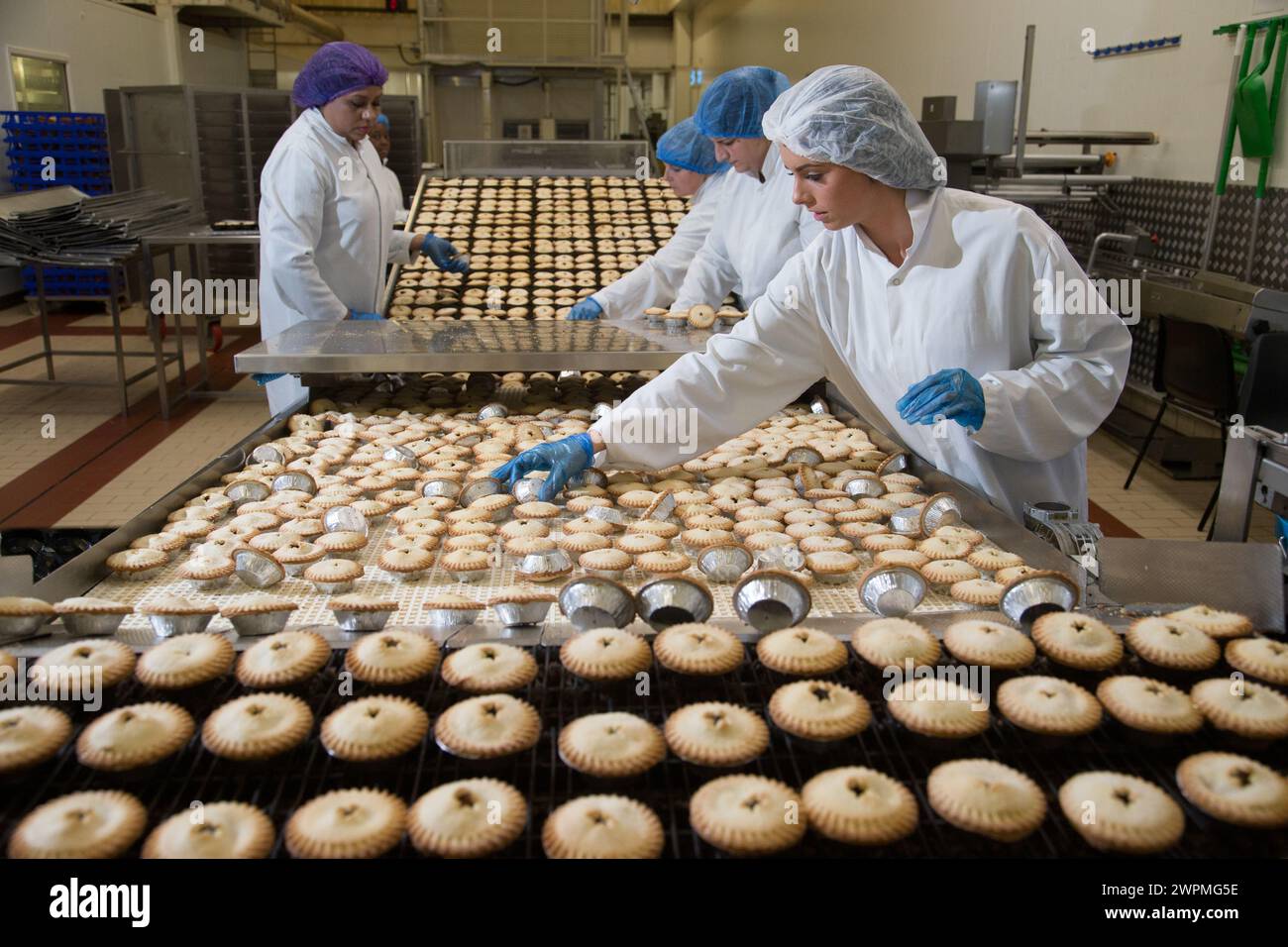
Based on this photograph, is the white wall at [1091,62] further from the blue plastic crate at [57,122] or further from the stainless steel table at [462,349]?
the blue plastic crate at [57,122]

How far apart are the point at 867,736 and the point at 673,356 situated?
182 centimetres

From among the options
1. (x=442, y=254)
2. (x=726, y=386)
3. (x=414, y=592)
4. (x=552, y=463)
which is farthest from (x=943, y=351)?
(x=442, y=254)

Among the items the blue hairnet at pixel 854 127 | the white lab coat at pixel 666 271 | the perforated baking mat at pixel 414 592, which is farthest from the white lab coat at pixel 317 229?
the blue hairnet at pixel 854 127

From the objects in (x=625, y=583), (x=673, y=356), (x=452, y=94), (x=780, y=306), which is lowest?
(x=625, y=583)

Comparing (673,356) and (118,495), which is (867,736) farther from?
(118,495)

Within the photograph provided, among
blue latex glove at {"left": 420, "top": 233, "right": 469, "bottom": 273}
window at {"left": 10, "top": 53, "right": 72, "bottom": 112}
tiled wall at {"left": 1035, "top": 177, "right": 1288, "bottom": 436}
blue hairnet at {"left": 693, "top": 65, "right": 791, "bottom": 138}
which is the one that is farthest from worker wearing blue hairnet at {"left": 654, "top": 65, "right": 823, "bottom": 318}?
window at {"left": 10, "top": 53, "right": 72, "bottom": 112}

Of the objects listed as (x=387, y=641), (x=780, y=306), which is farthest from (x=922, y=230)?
(x=387, y=641)

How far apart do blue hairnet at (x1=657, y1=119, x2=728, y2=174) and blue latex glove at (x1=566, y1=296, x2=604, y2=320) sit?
870 mm

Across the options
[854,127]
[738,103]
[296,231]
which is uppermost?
[738,103]

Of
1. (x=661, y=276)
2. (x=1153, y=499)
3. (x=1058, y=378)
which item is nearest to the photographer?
(x=1058, y=378)

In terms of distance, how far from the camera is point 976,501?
1950 millimetres

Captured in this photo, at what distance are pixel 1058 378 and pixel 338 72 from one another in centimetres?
276

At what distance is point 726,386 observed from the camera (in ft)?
7.75

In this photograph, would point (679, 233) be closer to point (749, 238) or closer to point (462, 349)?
point (749, 238)
